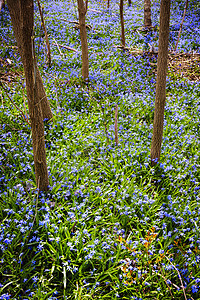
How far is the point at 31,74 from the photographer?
7.69 feet

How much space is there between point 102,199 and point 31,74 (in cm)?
187

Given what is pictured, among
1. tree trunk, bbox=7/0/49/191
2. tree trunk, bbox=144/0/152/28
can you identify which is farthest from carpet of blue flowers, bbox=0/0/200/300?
Answer: tree trunk, bbox=144/0/152/28

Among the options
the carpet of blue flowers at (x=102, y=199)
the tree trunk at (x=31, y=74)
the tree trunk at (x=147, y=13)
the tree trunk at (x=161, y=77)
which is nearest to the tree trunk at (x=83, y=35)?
the carpet of blue flowers at (x=102, y=199)

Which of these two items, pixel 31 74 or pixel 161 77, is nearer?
pixel 31 74

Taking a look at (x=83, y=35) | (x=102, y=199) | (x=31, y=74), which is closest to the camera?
(x=31, y=74)

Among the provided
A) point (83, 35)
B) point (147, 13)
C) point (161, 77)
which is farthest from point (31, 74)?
point (147, 13)

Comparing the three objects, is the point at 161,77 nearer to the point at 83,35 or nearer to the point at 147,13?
the point at 83,35

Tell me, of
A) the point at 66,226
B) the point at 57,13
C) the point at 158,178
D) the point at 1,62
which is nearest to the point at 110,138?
the point at 158,178

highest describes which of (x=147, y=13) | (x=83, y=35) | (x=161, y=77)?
(x=147, y=13)

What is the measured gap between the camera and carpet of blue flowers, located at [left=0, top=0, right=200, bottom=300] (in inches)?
95.0

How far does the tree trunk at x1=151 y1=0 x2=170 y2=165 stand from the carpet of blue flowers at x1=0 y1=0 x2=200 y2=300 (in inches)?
11.5

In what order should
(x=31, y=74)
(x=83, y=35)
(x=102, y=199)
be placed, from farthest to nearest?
(x=83, y=35)
(x=102, y=199)
(x=31, y=74)

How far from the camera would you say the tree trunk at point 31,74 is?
206 cm

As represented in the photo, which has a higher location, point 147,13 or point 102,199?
point 147,13
